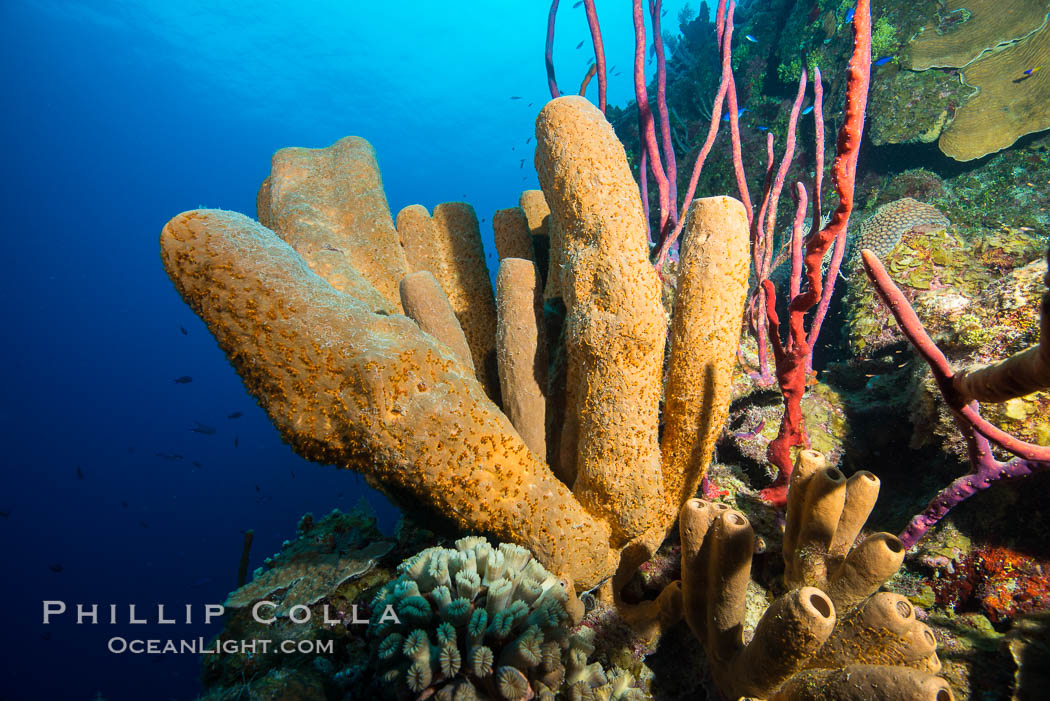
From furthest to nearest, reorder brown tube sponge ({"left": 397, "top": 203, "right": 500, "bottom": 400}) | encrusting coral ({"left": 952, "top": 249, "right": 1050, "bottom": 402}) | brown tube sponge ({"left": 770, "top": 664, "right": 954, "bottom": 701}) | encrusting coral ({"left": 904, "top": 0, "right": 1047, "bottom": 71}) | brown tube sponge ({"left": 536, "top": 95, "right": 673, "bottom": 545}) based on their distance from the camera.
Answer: encrusting coral ({"left": 904, "top": 0, "right": 1047, "bottom": 71}), brown tube sponge ({"left": 397, "top": 203, "right": 500, "bottom": 400}), brown tube sponge ({"left": 536, "top": 95, "right": 673, "bottom": 545}), brown tube sponge ({"left": 770, "top": 664, "right": 954, "bottom": 701}), encrusting coral ({"left": 952, "top": 249, "right": 1050, "bottom": 402})

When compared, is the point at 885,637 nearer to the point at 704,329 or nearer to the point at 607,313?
the point at 704,329

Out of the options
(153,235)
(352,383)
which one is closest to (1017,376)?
(352,383)

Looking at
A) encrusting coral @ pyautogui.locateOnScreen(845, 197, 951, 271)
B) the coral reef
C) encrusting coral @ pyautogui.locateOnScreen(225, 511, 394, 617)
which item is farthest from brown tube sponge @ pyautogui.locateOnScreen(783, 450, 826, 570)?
encrusting coral @ pyautogui.locateOnScreen(845, 197, 951, 271)

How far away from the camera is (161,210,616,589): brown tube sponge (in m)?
1.55

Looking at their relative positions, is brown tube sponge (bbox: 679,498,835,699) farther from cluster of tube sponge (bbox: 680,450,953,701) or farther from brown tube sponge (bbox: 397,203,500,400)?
brown tube sponge (bbox: 397,203,500,400)

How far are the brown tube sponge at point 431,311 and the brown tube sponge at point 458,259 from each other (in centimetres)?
41

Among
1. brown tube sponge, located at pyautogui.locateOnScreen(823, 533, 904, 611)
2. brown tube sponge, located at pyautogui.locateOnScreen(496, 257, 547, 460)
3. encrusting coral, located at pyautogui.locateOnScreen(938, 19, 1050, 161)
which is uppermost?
encrusting coral, located at pyautogui.locateOnScreen(938, 19, 1050, 161)

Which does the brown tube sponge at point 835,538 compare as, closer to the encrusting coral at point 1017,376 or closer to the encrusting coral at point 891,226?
the encrusting coral at point 1017,376

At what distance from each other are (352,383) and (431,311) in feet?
2.63

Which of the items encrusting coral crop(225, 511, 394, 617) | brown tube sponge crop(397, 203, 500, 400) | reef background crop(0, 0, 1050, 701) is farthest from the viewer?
reef background crop(0, 0, 1050, 701)

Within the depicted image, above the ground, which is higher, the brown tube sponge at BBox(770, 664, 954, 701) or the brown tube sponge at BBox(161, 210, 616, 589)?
the brown tube sponge at BBox(161, 210, 616, 589)

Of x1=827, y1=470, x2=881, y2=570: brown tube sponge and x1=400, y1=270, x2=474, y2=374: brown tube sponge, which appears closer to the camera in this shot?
x1=827, y1=470, x2=881, y2=570: brown tube sponge

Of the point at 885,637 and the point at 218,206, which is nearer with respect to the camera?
the point at 885,637

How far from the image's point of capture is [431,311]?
→ 2.33m
